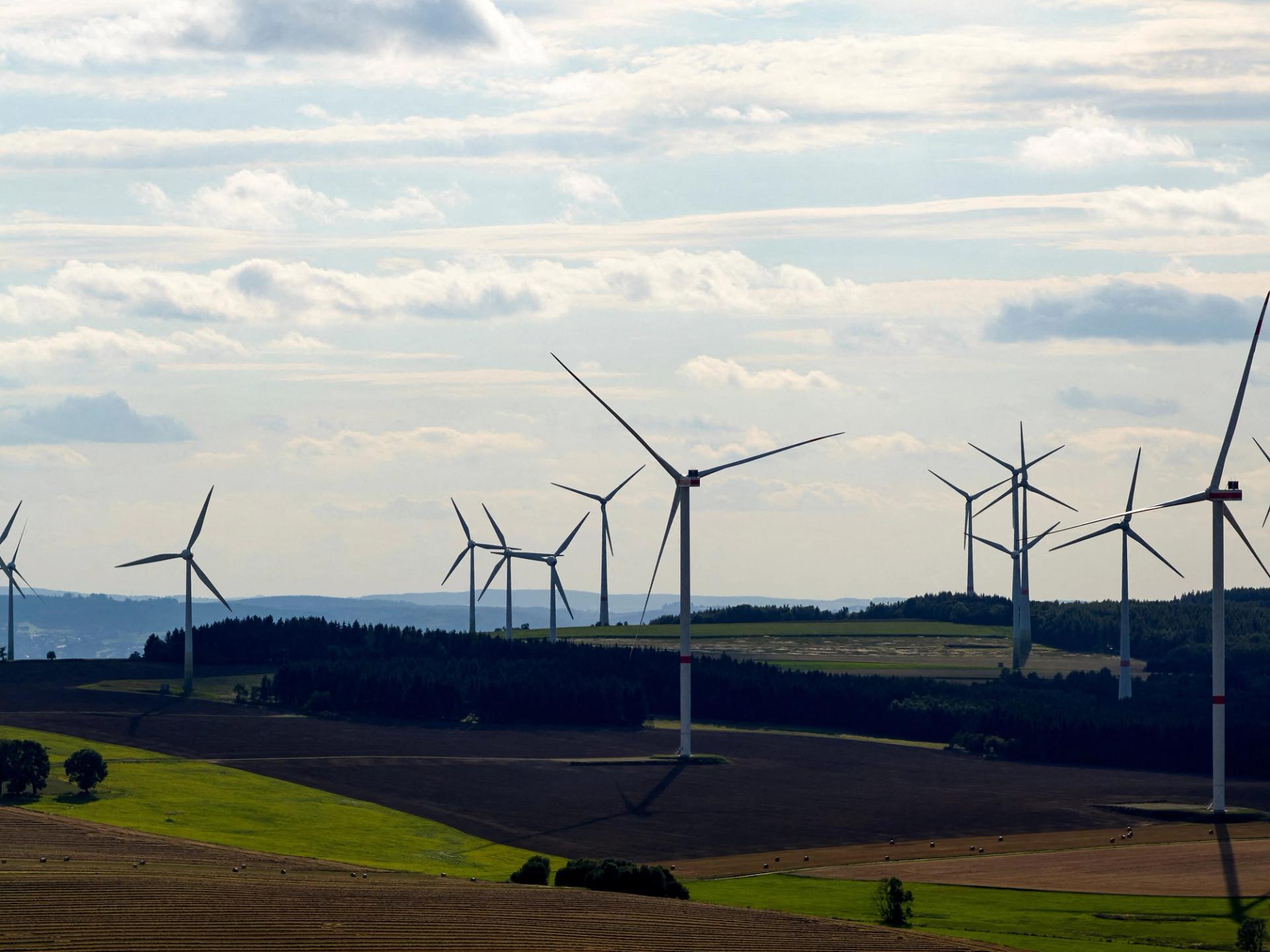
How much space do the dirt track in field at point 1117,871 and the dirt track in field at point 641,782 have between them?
1134 centimetres

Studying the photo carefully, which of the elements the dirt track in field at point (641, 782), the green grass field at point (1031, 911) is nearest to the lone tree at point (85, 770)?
the dirt track in field at point (641, 782)

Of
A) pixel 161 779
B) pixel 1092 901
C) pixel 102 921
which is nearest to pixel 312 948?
pixel 102 921

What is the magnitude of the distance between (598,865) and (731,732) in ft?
313

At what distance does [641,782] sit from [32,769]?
4836 cm

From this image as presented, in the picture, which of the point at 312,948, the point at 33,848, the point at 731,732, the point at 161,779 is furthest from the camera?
the point at 731,732

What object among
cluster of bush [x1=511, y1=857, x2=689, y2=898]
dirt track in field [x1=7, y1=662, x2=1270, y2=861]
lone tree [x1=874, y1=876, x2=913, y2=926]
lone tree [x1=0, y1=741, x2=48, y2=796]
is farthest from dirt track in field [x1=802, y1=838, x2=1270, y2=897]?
lone tree [x1=0, y1=741, x2=48, y2=796]

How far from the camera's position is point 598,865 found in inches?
3974

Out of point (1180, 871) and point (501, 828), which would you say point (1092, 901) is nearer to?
point (1180, 871)

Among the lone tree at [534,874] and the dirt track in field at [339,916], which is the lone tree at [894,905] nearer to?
the dirt track in field at [339,916]

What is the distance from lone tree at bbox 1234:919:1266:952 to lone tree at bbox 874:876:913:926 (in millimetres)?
15573

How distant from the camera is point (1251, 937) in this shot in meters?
84.1

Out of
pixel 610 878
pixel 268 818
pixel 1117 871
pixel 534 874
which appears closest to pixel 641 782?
pixel 268 818

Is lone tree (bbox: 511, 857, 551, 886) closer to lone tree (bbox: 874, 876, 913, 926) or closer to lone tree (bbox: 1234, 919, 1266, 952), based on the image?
lone tree (bbox: 874, 876, 913, 926)

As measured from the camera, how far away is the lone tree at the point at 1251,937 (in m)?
84.0
